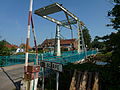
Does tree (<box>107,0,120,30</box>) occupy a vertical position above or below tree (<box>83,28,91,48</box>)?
below

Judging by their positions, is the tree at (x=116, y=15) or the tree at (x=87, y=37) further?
the tree at (x=87, y=37)

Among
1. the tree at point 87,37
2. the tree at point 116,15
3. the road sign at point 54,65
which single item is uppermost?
the tree at point 87,37

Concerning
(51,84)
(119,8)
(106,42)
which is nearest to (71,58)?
(51,84)

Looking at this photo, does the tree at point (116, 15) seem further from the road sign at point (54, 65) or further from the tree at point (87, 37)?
the tree at point (87, 37)

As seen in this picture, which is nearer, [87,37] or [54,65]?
[54,65]

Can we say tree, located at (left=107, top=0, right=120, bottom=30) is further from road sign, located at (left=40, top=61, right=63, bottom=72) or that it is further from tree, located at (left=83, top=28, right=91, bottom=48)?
tree, located at (left=83, top=28, right=91, bottom=48)

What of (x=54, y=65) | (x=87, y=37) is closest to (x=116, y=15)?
(x=54, y=65)

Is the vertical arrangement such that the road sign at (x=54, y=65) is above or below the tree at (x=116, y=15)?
below

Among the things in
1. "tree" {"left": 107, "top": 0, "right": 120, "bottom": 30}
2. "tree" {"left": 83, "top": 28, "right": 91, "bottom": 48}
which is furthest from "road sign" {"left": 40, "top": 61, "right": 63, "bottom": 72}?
"tree" {"left": 83, "top": 28, "right": 91, "bottom": 48}

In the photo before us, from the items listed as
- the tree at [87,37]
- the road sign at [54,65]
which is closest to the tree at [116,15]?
the road sign at [54,65]

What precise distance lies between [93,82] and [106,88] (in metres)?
0.50

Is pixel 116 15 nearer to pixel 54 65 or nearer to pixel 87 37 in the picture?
pixel 54 65

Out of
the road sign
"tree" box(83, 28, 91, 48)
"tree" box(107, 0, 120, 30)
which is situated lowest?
the road sign

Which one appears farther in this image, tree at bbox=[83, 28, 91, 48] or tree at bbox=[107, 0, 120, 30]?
tree at bbox=[83, 28, 91, 48]
